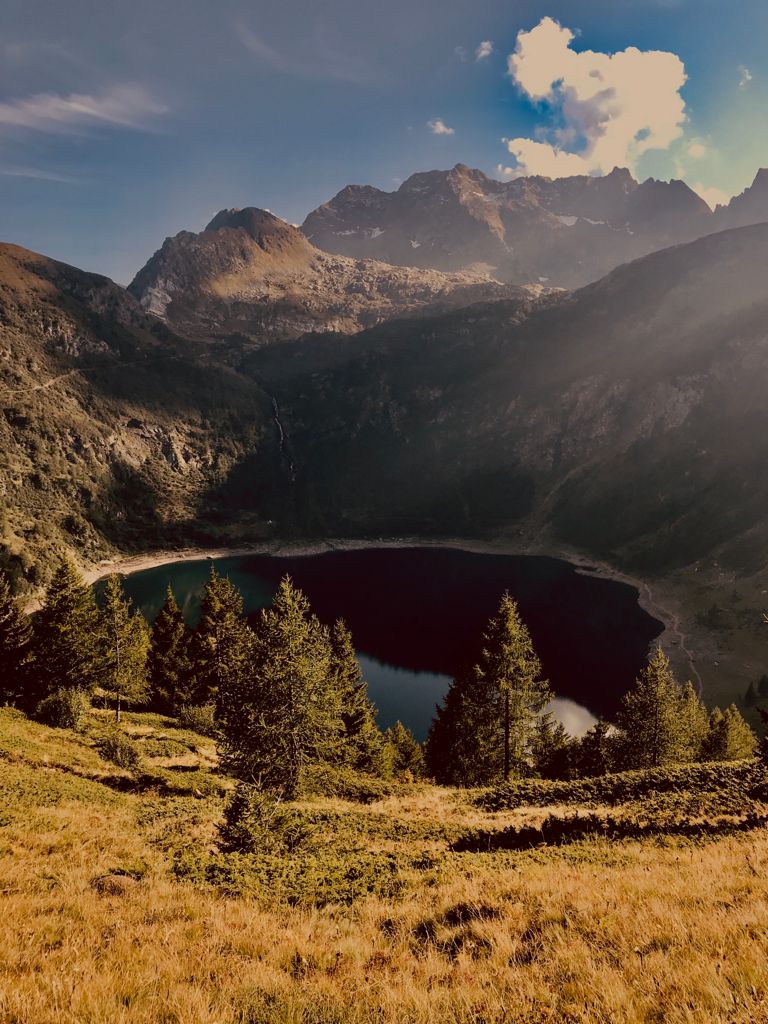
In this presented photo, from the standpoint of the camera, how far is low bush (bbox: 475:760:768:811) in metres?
22.5

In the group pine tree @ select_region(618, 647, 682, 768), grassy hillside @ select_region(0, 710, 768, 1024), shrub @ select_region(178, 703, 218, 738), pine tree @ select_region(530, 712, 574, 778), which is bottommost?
shrub @ select_region(178, 703, 218, 738)

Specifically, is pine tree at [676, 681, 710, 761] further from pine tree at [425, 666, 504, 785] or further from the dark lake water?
the dark lake water

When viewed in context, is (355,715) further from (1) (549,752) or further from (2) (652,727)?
(2) (652,727)

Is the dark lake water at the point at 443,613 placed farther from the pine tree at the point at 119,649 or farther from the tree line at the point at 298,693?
the pine tree at the point at 119,649

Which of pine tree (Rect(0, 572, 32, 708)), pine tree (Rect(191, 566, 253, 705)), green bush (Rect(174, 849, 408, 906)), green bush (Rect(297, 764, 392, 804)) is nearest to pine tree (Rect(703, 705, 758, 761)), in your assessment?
green bush (Rect(297, 764, 392, 804))

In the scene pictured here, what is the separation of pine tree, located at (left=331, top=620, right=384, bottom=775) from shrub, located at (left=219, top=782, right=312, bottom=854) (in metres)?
22.5

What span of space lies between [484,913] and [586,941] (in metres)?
2.54

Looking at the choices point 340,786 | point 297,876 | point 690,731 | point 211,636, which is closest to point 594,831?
point 297,876

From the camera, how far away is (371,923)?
32.5 feet

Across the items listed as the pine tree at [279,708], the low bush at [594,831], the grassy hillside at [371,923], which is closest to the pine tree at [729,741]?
the grassy hillside at [371,923]

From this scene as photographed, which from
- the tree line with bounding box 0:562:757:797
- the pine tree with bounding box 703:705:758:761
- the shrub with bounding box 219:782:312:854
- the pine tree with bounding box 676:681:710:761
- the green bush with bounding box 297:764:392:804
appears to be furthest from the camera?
the pine tree with bounding box 703:705:758:761

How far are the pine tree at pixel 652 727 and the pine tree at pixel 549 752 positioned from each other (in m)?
5.67

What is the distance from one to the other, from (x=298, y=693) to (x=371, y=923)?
1491 cm

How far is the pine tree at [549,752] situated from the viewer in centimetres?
4494
